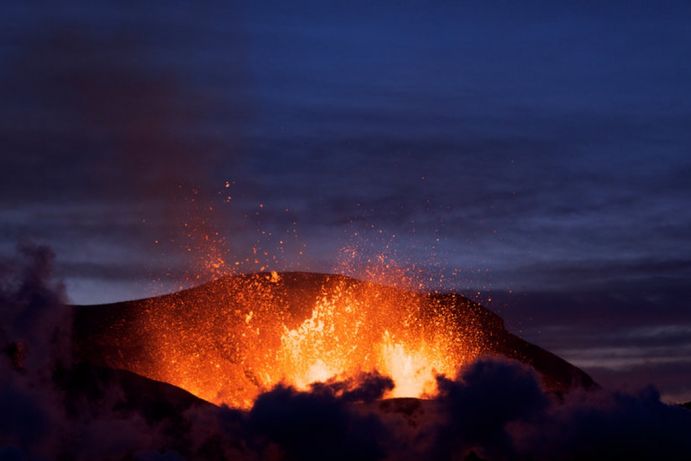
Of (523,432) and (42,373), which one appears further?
(523,432)

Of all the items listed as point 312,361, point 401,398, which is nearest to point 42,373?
point 312,361

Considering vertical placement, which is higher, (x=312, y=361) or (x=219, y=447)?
(x=312, y=361)

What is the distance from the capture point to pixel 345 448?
183m

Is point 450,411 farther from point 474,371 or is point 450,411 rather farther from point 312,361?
point 312,361

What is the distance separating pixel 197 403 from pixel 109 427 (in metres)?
13.8

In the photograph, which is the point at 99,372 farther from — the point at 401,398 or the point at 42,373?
the point at 401,398

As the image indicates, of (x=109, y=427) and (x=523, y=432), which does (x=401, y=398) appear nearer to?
(x=523, y=432)

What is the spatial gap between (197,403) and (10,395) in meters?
28.9

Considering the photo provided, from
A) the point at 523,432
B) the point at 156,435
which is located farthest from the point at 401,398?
the point at 156,435

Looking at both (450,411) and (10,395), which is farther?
(450,411)

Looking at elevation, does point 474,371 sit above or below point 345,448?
above

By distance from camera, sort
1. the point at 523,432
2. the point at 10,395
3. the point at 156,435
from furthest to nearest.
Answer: the point at 523,432 < the point at 156,435 < the point at 10,395

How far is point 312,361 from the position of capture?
196m

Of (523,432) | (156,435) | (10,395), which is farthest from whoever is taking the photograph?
(523,432)
